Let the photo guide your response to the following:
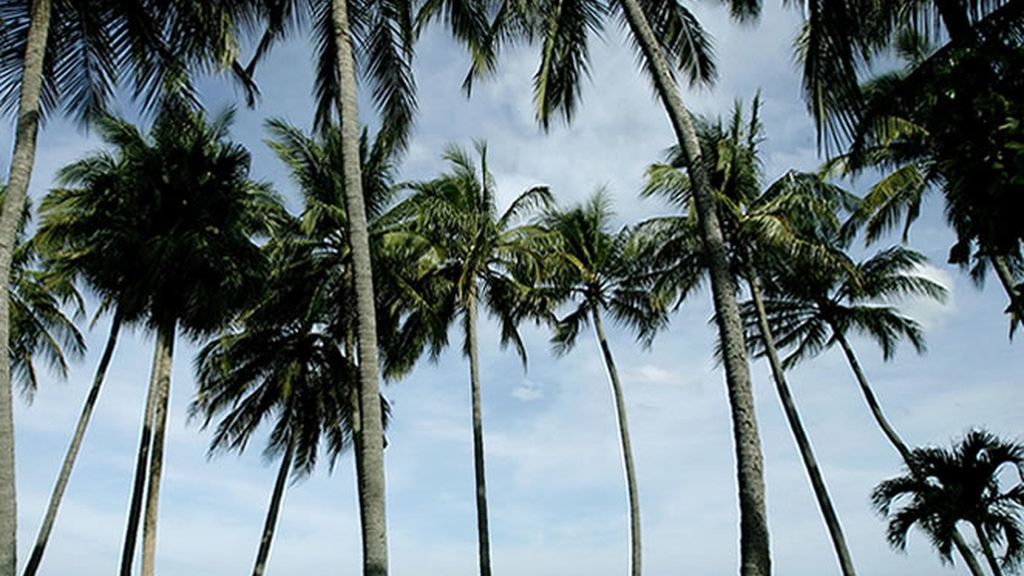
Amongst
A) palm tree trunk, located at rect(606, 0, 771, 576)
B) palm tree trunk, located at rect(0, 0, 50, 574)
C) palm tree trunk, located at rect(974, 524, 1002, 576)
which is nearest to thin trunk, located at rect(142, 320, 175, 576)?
palm tree trunk, located at rect(0, 0, 50, 574)

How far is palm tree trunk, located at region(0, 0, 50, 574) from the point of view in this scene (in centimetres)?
743

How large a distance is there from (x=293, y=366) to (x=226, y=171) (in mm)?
5539

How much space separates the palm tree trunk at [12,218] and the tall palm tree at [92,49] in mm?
12

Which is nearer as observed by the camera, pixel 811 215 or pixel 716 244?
pixel 716 244

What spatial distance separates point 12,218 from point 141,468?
27.2 ft

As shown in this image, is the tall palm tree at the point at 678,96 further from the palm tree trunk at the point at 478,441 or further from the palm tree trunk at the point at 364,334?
the palm tree trunk at the point at 478,441

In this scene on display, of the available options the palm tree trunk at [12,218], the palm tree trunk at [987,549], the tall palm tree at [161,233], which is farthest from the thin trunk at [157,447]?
the palm tree trunk at [987,549]

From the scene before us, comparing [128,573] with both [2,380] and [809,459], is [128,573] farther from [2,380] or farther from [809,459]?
Result: [809,459]

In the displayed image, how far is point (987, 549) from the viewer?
15.3 m

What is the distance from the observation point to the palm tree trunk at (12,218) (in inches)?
293

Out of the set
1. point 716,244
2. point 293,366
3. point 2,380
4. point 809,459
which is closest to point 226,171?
point 293,366

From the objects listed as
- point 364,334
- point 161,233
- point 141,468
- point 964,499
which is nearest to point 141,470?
point 141,468

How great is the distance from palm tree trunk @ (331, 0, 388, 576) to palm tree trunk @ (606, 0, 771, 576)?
11.1ft

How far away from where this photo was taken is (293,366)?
20.2 metres
